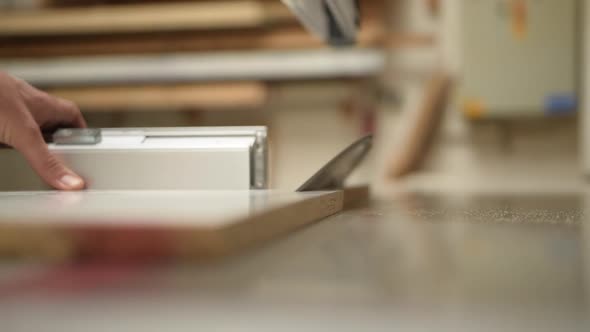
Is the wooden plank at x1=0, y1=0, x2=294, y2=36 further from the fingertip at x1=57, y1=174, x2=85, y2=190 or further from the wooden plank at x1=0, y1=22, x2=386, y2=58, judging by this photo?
the fingertip at x1=57, y1=174, x2=85, y2=190

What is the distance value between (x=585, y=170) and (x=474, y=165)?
2.06 feet

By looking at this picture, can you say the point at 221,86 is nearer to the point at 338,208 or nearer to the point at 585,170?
the point at 585,170

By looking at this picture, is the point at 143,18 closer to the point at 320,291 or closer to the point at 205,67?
the point at 205,67

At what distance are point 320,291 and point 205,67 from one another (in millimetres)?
2683

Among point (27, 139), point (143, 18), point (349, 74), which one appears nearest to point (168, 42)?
point (143, 18)

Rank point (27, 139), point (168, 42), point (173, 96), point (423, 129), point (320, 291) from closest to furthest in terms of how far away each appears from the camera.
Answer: point (320, 291), point (27, 139), point (423, 129), point (173, 96), point (168, 42)

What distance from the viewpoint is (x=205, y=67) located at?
2932 mm

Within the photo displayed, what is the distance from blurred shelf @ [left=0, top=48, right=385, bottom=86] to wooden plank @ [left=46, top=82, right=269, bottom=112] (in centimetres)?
4

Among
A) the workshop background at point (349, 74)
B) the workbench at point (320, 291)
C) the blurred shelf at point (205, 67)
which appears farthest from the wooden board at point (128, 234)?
the blurred shelf at point (205, 67)

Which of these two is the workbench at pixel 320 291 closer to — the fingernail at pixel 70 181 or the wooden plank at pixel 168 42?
the fingernail at pixel 70 181

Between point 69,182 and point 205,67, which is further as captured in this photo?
point 205,67

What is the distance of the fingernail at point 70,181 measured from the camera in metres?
0.95

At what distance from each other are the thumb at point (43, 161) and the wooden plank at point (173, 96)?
196 centimetres

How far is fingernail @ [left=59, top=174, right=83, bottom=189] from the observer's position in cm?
95
